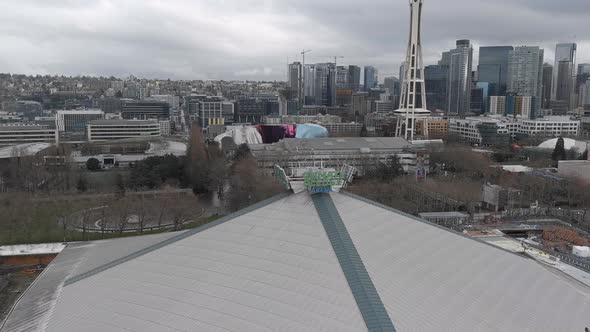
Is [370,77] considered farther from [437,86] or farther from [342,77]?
[437,86]

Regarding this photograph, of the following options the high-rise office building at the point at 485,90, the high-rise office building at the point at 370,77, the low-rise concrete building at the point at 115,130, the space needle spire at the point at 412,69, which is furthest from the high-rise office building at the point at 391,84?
the low-rise concrete building at the point at 115,130

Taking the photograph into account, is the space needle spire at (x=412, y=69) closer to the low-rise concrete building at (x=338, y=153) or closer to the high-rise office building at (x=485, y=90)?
the low-rise concrete building at (x=338, y=153)

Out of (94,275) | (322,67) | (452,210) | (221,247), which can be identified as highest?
(322,67)

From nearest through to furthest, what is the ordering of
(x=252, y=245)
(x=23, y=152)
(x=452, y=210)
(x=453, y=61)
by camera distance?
(x=252, y=245) < (x=452, y=210) < (x=23, y=152) < (x=453, y=61)

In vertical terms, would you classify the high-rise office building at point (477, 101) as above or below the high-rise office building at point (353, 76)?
below

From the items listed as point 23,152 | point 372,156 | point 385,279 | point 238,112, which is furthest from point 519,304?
point 238,112

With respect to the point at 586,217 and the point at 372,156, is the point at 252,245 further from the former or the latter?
the point at 372,156

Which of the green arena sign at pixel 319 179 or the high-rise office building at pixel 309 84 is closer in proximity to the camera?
the green arena sign at pixel 319 179
